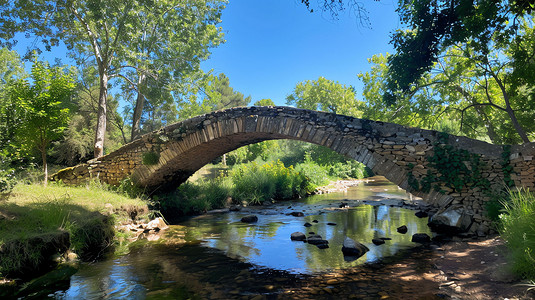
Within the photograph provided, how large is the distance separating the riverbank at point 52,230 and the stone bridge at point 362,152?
6.98 feet

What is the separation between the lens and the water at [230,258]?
428 centimetres

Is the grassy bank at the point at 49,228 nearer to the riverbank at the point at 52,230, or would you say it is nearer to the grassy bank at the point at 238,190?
the riverbank at the point at 52,230

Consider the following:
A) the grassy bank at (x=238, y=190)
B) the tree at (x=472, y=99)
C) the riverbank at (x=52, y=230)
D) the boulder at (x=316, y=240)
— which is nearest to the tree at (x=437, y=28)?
the tree at (x=472, y=99)

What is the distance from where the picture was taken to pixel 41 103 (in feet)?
26.2

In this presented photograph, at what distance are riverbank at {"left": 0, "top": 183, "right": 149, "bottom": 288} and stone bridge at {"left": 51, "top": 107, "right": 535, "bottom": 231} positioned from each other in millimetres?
2126

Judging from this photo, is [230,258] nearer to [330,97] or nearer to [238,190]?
[238,190]

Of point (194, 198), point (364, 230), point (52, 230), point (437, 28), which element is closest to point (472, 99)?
point (437, 28)

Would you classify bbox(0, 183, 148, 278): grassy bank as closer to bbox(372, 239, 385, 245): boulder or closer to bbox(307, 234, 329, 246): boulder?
bbox(307, 234, 329, 246): boulder

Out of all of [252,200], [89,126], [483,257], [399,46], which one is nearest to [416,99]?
[399,46]

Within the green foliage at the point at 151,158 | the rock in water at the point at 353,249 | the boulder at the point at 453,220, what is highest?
the green foliage at the point at 151,158

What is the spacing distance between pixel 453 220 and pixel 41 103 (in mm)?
11280

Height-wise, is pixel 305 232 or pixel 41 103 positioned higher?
pixel 41 103

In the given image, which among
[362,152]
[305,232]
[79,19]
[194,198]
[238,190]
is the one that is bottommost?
[305,232]

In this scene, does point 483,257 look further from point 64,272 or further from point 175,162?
point 175,162
